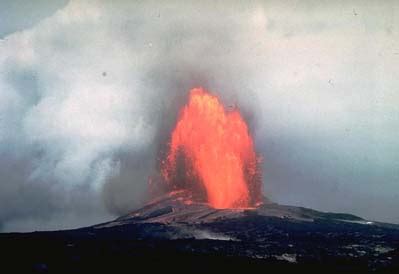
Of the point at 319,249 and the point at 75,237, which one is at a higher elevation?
the point at 75,237

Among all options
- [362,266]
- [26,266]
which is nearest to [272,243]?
[362,266]

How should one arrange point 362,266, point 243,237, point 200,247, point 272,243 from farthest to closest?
point 243,237 → point 272,243 → point 200,247 → point 362,266

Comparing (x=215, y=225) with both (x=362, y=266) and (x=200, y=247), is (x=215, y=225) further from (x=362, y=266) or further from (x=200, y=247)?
(x=362, y=266)

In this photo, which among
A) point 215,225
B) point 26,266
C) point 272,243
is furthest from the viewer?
point 215,225

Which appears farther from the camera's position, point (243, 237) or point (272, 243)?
point (243, 237)

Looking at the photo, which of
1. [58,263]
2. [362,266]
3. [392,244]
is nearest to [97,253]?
[58,263]

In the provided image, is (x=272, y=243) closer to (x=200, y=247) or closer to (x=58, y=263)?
(x=200, y=247)
